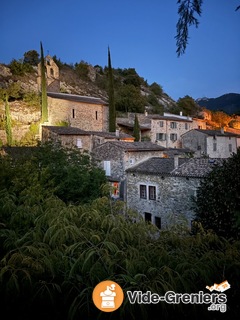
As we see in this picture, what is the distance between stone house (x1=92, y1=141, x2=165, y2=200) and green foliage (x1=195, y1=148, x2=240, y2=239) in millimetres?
8284

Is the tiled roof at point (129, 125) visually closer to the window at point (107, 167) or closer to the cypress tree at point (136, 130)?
the cypress tree at point (136, 130)

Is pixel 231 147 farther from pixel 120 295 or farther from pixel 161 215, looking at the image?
pixel 120 295

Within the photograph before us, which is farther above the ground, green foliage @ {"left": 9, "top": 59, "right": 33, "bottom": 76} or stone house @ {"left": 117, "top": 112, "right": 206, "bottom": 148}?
green foliage @ {"left": 9, "top": 59, "right": 33, "bottom": 76}

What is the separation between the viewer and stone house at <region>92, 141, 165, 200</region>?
67.6ft

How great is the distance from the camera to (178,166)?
1756 cm

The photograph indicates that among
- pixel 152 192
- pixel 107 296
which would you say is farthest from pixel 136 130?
pixel 107 296

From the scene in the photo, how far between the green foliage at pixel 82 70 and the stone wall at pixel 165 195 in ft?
146

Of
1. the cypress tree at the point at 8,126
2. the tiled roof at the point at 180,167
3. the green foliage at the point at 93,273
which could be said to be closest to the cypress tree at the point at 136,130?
the tiled roof at the point at 180,167

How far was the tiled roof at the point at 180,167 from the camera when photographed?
1602cm

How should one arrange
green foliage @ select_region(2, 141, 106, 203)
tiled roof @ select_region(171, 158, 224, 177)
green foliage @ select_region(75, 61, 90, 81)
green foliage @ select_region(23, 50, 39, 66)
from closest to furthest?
1. green foliage @ select_region(2, 141, 106, 203)
2. tiled roof @ select_region(171, 158, 224, 177)
3. green foliage @ select_region(23, 50, 39, 66)
4. green foliage @ select_region(75, 61, 90, 81)

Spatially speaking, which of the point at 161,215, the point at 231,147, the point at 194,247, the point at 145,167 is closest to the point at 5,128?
the point at 145,167

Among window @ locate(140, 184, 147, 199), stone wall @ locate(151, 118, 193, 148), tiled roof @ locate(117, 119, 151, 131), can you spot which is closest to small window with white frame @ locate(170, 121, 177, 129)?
stone wall @ locate(151, 118, 193, 148)

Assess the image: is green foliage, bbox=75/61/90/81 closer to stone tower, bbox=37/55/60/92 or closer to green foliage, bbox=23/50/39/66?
green foliage, bbox=23/50/39/66

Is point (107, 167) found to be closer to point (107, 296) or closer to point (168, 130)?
point (107, 296)
